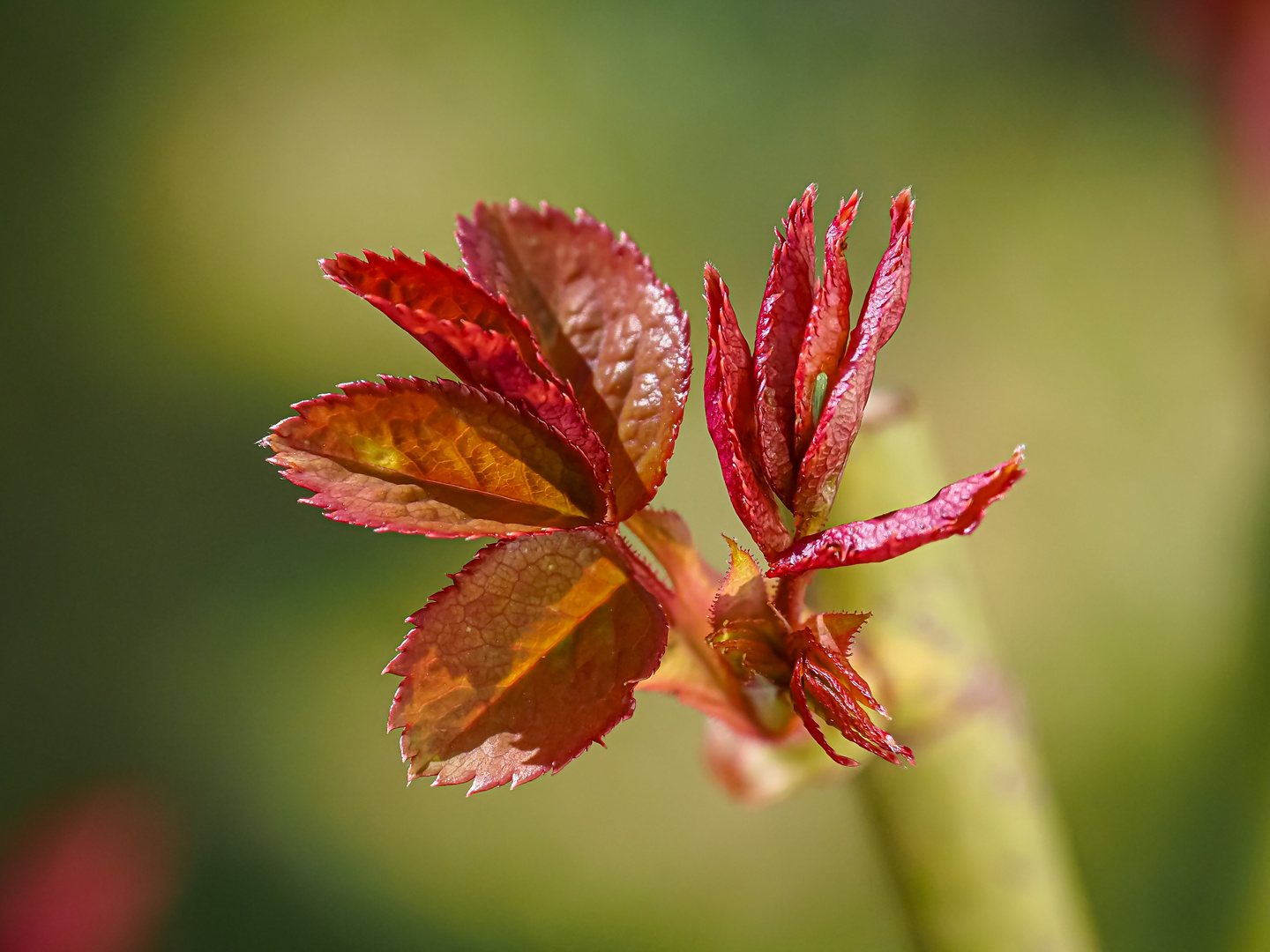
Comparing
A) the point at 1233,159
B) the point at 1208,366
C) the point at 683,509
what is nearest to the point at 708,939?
the point at 683,509

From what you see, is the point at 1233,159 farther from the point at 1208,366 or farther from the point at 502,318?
the point at 502,318

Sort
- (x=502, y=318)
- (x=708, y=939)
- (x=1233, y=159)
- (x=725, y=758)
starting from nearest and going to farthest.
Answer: (x=502, y=318)
(x=725, y=758)
(x=708, y=939)
(x=1233, y=159)

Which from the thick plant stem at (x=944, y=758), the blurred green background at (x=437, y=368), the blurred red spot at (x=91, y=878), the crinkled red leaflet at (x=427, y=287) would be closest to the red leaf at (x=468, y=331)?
the crinkled red leaflet at (x=427, y=287)

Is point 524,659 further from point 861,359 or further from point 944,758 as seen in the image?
point 944,758

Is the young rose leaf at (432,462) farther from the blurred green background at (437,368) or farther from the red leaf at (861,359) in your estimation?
the blurred green background at (437,368)

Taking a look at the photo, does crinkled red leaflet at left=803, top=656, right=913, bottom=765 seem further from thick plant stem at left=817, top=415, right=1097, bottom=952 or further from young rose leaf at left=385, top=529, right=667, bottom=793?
thick plant stem at left=817, top=415, right=1097, bottom=952

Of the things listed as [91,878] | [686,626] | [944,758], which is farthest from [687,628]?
[91,878]
